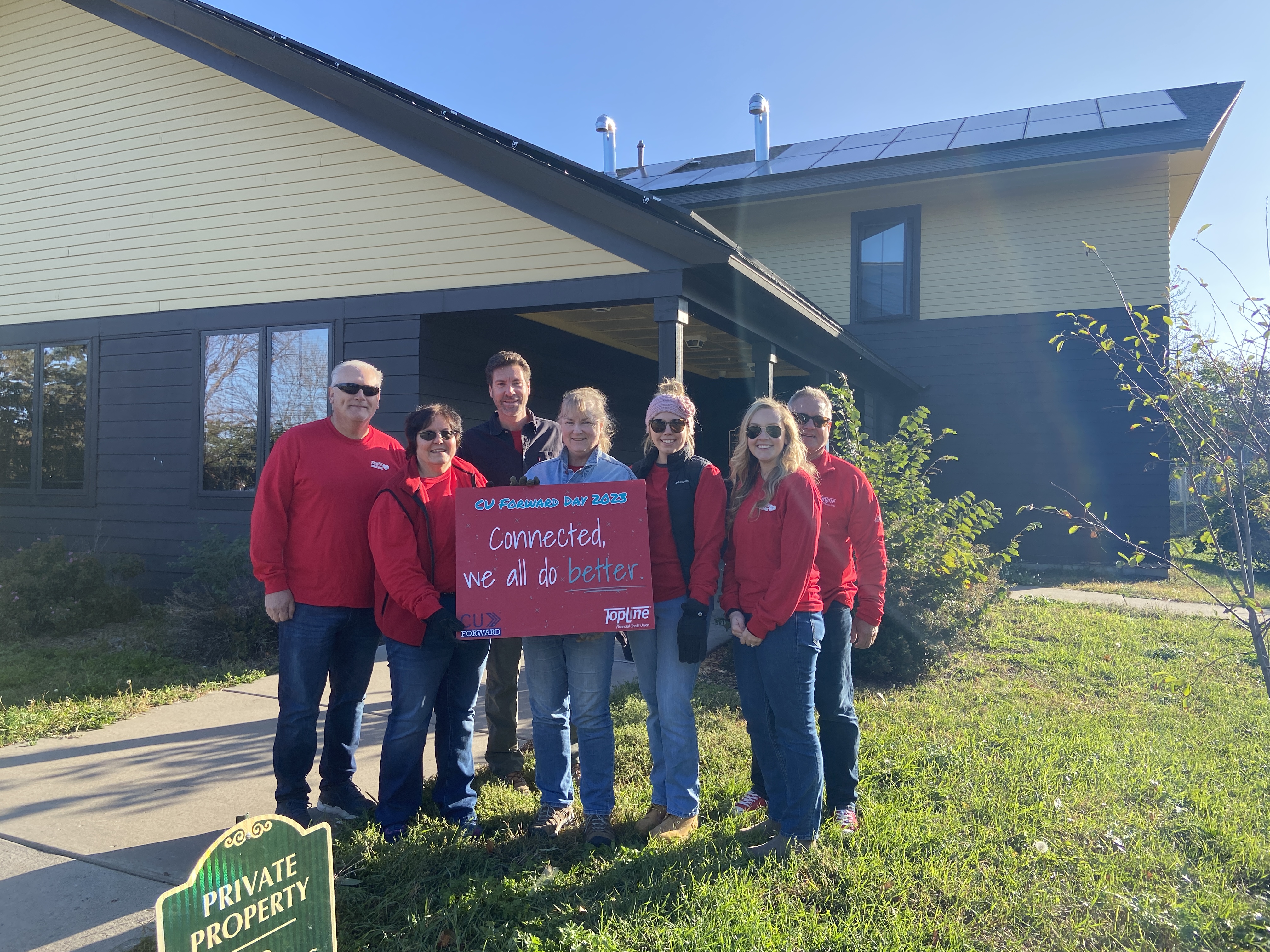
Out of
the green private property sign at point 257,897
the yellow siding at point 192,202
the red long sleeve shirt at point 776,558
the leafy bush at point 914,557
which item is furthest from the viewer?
the yellow siding at point 192,202

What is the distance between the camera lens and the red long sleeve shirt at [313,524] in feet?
11.2

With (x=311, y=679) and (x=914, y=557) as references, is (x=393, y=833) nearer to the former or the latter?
(x=311, y=679)

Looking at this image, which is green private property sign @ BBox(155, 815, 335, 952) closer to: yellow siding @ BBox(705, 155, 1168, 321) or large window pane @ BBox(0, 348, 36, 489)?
large window pane @ BBox(0, 348, 36, 489)

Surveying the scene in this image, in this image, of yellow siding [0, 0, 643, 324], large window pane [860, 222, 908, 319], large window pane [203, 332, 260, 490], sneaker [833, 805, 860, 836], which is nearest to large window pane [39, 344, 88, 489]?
yellow siding [0, 0, 643, 324]

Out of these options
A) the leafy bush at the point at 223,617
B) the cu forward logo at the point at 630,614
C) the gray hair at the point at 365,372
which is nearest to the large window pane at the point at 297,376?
the leafy bush at the point at 223,617

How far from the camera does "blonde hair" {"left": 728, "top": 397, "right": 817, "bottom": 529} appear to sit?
323 centimetres

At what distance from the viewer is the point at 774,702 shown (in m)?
3.19

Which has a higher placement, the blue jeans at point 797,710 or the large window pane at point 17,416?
the large window pane at point 17,416

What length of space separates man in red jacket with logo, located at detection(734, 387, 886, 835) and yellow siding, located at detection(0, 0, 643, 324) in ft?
11.7

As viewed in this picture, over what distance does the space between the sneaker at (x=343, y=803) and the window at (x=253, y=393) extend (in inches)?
191

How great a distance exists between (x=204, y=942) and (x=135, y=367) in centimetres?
849

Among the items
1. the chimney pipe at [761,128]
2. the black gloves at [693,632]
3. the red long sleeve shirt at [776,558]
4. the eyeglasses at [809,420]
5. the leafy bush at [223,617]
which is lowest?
the leafy bush at [223,617]

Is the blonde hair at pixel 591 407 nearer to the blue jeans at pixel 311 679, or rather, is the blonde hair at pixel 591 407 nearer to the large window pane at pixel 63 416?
the blue jeans at pixel 311 679

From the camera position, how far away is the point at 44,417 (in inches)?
360
